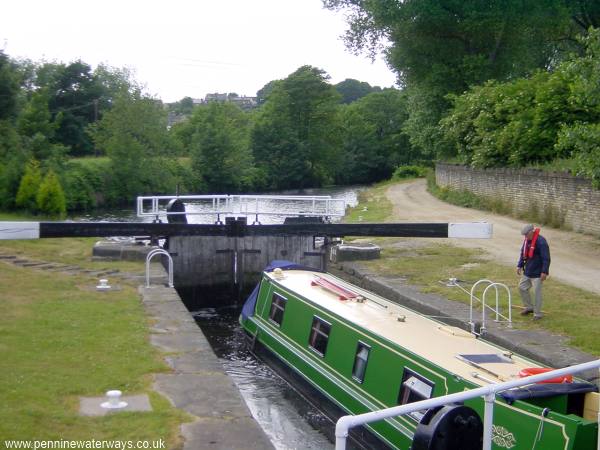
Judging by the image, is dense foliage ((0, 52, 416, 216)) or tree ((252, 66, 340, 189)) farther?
tree ((252, 66, 340, 189))

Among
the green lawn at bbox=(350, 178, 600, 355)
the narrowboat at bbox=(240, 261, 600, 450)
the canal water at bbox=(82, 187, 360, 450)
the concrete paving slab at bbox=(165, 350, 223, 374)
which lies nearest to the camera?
the narrowboat at bbox=(240, 261, 600, 450)

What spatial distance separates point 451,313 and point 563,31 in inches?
1142

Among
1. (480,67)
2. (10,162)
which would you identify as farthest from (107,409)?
(480,67)

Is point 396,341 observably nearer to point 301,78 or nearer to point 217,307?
point 217,307

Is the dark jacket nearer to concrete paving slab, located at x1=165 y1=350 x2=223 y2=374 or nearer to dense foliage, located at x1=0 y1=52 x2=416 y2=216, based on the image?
concrete paving slab, located at x1=165 y1=350 x2=223 y2=374

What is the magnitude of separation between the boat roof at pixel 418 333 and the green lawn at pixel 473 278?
8.29 feet

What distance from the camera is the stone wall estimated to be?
19.8 meters

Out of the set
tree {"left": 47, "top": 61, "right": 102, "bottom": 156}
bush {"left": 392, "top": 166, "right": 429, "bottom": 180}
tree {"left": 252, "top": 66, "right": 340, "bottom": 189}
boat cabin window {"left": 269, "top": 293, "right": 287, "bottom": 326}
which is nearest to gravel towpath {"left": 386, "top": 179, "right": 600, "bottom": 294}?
boat cabin window {"left": 269, "top": 293, "right": 287, "bottom": 326}

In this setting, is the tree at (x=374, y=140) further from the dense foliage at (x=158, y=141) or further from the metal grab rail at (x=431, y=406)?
the metal grab rail at (x=431, y=406)

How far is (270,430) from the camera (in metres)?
9.83

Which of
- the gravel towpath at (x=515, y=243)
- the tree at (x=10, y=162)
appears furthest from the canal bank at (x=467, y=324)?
the tree at (x=10, y=162)

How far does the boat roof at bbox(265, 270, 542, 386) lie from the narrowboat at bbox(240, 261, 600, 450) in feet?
0.04

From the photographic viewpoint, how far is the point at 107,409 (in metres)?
7.31

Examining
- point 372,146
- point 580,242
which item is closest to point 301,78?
point 372,146
